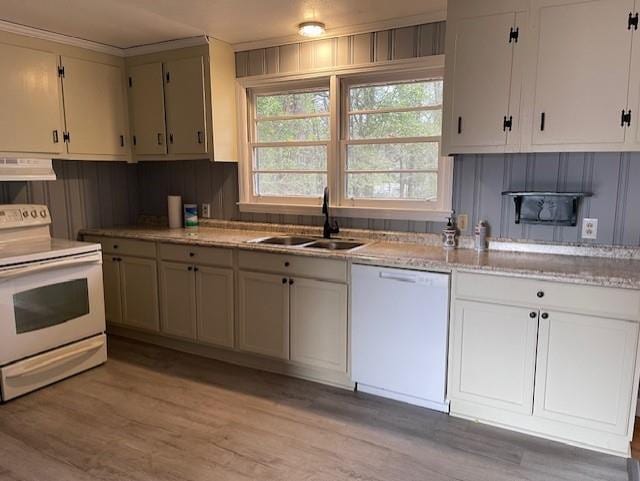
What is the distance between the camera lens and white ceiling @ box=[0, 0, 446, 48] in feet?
8.73

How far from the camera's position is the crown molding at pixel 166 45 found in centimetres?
334

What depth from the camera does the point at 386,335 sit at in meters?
2.65

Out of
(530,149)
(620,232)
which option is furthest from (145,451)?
(620,232)

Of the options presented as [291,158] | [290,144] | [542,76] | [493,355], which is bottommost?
[493,355]

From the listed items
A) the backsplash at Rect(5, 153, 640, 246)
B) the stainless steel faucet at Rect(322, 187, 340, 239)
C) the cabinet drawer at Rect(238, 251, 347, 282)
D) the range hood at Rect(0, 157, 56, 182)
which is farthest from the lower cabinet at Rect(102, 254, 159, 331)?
the stainless steel faucet at Rect(322, 187, 340, 239)

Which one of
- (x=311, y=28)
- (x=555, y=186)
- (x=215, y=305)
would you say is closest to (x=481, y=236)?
(x=555, y=186)

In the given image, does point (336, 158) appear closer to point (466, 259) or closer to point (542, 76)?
point (466, 259)

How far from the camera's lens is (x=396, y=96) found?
3.12 meters

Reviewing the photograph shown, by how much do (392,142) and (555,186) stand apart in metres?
1.08

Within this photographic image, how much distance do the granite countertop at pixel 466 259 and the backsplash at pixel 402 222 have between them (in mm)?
165

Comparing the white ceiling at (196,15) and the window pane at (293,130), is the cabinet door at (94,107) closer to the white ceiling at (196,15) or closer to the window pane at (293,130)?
the white ceiling at (196,15)

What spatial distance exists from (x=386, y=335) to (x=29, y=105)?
2.90 metres

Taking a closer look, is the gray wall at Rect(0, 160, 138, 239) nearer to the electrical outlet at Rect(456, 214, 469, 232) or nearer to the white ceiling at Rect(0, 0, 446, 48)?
the white ceiling at Rect(0, 0, 446, 48)

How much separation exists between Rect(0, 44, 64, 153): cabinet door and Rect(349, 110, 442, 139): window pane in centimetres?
217
